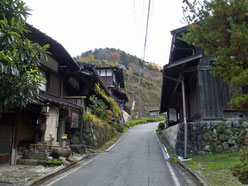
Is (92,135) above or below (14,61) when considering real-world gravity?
below

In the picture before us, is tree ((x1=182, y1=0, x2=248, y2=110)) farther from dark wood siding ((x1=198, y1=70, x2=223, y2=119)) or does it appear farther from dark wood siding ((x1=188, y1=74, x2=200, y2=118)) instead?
dark wood siding ((x1=188, y1=74, x2=200, y2=118))

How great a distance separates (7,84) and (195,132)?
9.23 metres

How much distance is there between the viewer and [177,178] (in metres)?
7.44

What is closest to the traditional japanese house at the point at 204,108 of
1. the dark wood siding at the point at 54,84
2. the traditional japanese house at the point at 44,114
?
the traditional japanese house at the point at 44,114

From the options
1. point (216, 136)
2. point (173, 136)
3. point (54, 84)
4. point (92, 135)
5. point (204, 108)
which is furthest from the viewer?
point (92, 135)

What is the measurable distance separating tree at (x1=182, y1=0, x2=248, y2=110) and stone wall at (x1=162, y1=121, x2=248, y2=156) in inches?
174

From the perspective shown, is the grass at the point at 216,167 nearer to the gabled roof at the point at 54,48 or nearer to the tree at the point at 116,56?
the gabled roof at the point at 54,48

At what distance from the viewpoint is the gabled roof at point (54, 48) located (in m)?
11.2

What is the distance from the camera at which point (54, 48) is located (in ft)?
43.0

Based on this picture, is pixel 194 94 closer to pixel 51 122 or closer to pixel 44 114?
pixel 51 122

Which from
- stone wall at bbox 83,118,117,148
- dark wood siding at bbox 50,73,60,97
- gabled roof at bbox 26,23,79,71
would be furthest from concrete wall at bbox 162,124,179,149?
dark wood siding at bbox 50,73,60,97

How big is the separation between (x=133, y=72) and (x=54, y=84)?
80145 mm

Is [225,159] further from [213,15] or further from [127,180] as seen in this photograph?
[213,15]

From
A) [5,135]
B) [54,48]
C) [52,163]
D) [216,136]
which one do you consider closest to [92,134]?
[52,163]
